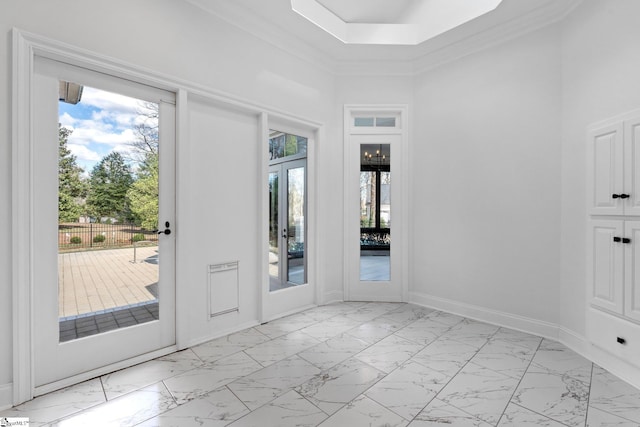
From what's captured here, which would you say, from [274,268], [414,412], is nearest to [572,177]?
[414,412]

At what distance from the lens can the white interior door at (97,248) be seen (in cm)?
211

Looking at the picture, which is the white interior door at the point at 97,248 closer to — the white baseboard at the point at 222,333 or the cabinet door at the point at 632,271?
the white baseboard at the point at 222,333

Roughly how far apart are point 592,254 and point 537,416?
151 cm

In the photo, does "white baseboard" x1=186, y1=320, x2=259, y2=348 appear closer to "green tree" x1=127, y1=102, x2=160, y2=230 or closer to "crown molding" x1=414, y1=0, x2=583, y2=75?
"green tree" x1=127, y1=102, x2=160, y2=230

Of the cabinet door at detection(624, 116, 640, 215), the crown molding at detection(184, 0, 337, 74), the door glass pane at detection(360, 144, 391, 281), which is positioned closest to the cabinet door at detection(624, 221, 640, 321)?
the cabinet door at detection(624, 116, 640, 215)

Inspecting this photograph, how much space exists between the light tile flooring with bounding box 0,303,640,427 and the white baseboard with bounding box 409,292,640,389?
86 mm

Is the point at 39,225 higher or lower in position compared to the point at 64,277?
higher

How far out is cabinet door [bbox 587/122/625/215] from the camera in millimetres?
2420

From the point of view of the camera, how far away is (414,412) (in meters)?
1.91

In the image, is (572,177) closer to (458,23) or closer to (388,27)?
(458,23)

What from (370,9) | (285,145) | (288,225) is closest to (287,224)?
(288,225)

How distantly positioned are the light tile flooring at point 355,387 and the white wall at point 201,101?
0.48 metres

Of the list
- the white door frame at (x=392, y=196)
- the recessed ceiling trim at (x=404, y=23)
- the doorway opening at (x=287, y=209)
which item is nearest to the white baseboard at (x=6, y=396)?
the doorway opening at (x=287, y=209)

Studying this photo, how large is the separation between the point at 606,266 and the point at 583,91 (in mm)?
1486
